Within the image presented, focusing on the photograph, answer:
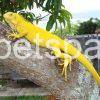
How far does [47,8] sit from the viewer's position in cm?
387

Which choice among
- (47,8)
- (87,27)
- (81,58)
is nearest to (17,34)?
(81,58)

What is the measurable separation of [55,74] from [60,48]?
171mm

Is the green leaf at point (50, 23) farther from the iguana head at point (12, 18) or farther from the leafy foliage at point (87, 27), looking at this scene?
the leafy foliage at point (87, 27)

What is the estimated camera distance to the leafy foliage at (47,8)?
143 inches

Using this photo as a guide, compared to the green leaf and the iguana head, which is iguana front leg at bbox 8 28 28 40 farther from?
the green leaf

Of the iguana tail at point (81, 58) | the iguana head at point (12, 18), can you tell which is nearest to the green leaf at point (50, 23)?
the iguana head at point (12, 18)

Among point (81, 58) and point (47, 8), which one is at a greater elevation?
point (47, 8)

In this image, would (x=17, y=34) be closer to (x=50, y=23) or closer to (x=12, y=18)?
→ (x=12, y=18)

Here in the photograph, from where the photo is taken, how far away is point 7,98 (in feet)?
28.0

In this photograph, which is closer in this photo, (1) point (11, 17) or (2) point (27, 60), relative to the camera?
(2) point (27, 60)

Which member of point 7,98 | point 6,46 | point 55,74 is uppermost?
point 6,46

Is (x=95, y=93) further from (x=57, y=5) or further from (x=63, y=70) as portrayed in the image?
(x=57, y=5)

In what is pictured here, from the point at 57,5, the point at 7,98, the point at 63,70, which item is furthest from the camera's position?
the point at 7,98

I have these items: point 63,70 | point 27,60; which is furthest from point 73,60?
point 27,60
